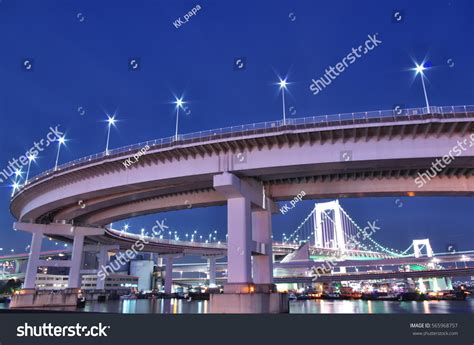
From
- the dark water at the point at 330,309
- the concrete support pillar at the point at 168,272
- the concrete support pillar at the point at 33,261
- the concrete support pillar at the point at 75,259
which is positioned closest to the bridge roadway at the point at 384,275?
the concrete support pillar at the point at 168,272

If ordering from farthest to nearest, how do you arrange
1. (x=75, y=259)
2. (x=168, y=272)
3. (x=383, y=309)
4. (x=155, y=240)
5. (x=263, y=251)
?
(x=168, y=272) < (x=155, y=240) < (x=75, y=259) < (x=383, y=309) < (x=263, y=251)

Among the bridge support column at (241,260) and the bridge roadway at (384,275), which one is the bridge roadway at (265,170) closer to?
the bridge support column at (241,260)

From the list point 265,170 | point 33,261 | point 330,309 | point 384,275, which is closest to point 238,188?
point 265,170

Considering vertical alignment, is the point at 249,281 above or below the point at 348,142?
below

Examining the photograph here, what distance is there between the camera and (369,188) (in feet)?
114

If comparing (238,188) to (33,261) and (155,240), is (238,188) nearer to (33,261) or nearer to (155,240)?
(33,261)

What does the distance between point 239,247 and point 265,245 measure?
6.29 metres

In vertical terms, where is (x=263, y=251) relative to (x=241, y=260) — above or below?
above

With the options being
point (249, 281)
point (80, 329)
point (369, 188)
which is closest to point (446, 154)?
point (369, 188)

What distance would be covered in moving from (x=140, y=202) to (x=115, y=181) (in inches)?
361

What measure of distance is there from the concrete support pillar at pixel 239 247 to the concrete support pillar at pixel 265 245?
4927mm

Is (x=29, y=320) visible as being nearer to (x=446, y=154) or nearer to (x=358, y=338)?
(x=358, y=338)

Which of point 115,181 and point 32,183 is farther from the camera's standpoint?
point 32,183

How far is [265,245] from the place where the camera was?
36062mm
